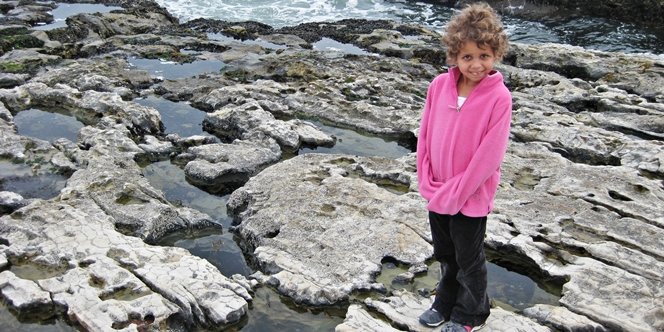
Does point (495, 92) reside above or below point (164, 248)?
above

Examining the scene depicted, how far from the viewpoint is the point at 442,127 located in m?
4.82

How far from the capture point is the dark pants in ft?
16.1

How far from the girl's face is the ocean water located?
881 inches

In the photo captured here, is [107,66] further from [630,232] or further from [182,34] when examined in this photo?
[630,232]

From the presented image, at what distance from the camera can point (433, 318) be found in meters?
5.54

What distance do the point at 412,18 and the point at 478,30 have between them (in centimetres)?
2801

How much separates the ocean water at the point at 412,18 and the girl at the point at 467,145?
22.3 meters

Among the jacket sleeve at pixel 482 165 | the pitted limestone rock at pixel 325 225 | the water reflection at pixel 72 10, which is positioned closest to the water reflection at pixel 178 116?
the pitted limestone rock at pixel 325 225

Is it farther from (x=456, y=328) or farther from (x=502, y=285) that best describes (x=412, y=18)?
(x=456, y=328)

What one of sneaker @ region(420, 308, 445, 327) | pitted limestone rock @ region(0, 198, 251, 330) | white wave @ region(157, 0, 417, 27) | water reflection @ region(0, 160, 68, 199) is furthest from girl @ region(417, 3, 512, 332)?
white wave @ region(157, 0, 417, 27)

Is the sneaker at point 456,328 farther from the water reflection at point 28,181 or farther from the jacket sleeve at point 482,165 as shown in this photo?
the water reflection at point 28,181

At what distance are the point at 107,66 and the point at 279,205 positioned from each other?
31.0 feet

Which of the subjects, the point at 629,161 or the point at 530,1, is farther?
the point at 530,1

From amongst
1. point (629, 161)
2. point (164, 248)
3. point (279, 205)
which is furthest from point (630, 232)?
point (164, 248)
